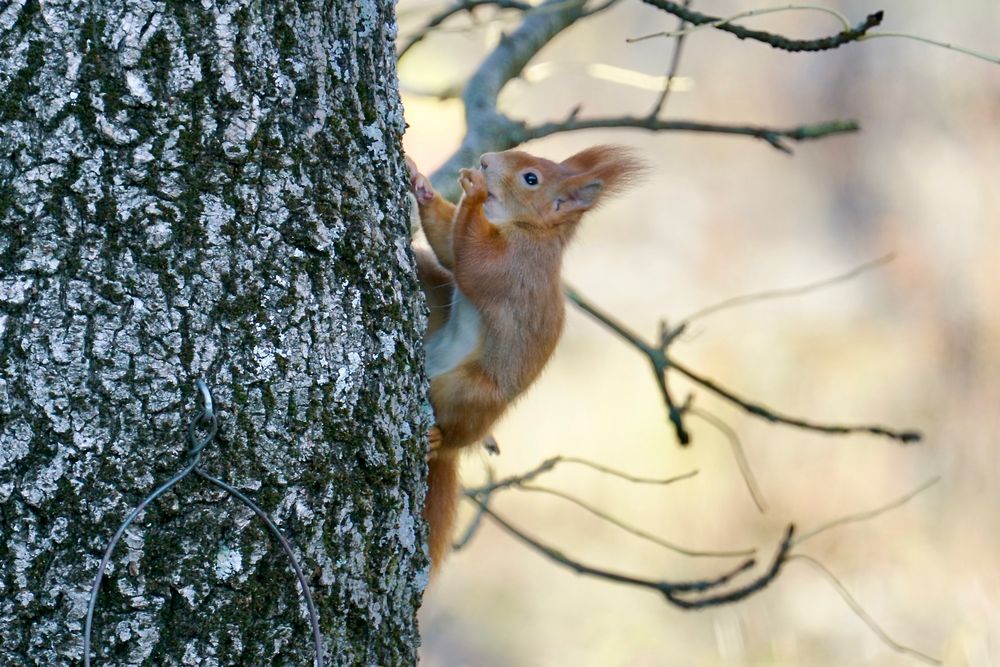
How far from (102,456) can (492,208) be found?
1.32 metres

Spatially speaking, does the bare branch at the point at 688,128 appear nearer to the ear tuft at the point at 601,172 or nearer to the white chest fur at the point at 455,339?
the ear tuft at the point at 601,172

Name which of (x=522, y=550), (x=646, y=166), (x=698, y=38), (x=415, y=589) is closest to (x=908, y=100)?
(x=698, y=38)

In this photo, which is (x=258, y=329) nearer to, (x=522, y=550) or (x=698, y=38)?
(x=522, y=550)

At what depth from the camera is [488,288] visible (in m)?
2.24

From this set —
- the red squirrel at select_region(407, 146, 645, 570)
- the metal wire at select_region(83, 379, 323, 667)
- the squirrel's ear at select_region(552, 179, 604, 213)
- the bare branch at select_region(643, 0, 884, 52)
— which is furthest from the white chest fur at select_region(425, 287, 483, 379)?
the metal wire at select_region(83, 379, 323, 667)

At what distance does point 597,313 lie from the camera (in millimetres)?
2557

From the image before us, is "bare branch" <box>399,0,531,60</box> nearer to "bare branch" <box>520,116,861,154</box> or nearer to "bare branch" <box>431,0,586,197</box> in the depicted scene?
"bare branch" <box>431,0,586,197</box>

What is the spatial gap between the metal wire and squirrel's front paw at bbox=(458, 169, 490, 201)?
97 cm

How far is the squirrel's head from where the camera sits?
2.43m

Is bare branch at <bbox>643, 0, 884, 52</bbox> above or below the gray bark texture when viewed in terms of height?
above

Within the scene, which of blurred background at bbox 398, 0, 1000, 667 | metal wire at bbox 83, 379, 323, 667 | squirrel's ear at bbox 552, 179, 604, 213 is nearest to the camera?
metal wire at bbox 83, 379, 323, 667

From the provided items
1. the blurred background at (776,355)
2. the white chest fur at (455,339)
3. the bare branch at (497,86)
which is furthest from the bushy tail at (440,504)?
the blurred background at (776,355)

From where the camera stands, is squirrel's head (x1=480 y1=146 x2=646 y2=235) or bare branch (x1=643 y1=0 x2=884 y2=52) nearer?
bare branch (x1=643 y1=0 x2=884 y2=52)

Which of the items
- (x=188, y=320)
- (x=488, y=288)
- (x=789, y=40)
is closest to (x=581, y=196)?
(x=488, y=288)
